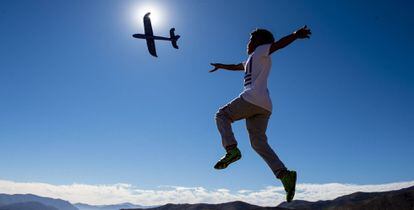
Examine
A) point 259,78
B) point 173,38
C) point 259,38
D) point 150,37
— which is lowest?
point 259,78

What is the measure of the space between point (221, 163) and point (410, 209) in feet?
634

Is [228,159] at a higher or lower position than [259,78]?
lower

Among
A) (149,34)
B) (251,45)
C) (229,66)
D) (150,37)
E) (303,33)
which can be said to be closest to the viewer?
(303,33)

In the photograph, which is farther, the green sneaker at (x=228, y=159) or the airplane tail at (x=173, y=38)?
the airplane tail at (x=173, y=38)

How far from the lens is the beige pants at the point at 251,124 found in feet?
23.7

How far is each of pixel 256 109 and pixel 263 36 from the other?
146 cm

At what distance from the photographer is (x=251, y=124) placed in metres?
7.41

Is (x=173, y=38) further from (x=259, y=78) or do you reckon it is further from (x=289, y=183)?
(x=289, y=183)

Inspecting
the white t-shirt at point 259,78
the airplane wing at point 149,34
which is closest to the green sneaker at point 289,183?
the white t-shirt at point 259,78

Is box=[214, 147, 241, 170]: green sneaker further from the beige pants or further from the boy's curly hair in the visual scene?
the boy's curly hair

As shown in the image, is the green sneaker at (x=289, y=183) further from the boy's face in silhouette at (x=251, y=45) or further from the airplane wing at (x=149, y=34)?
the airplane wing at (x=149, y=34)

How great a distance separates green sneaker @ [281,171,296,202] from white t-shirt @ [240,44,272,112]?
128 centimetres

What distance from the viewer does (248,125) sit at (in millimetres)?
7477

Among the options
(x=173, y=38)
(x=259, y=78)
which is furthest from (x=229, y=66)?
(x=173, y=38)
